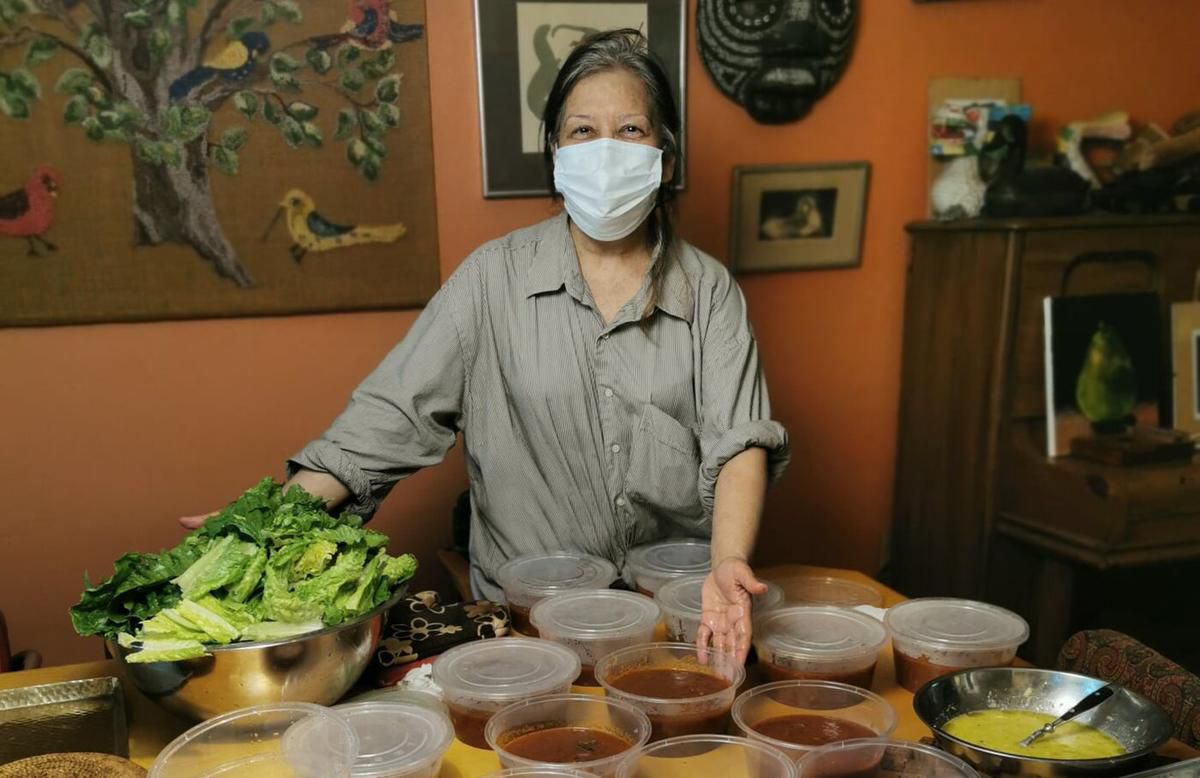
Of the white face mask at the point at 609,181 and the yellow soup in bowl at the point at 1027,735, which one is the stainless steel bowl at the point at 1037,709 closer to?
the yellow soup in bowl at the point at 1027,735

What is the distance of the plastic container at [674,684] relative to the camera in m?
1.39

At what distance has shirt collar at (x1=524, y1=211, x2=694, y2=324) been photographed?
85.9 inches

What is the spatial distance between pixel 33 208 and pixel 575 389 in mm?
1652

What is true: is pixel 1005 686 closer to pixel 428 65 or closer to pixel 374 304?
pixel 374 304

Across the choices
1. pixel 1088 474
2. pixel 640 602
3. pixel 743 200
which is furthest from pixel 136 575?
pixel 1088 474

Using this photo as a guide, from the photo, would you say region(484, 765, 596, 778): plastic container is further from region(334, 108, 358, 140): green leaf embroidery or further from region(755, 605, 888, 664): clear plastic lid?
region(334, 108, 358, 140): green leaf embroidery

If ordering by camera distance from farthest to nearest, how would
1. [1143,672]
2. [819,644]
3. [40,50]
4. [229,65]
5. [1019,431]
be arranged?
[1019,431]
[229,65]
[40,50]
[1143,672]
[819,644]

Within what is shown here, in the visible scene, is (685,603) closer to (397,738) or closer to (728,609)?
(728,609)

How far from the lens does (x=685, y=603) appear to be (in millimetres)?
1724

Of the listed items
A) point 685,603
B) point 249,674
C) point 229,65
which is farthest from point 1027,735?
point 229,65

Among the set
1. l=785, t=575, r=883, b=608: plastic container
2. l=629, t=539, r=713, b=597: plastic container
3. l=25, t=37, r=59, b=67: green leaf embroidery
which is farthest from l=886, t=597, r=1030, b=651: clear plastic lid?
l=25, t=37, r=59, b=67: green leaf embroidery

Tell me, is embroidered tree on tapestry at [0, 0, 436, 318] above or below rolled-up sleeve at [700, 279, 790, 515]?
above

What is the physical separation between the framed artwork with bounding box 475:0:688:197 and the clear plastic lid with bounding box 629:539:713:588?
1474 mm

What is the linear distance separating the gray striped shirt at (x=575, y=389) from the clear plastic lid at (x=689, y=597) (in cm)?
30
